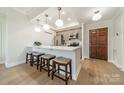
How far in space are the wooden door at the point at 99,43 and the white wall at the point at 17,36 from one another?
11.8 ft

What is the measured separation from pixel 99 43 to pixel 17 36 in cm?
435

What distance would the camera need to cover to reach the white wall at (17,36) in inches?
124

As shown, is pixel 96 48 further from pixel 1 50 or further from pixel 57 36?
pixel 1 50

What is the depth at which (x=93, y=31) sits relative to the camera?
4.61 m

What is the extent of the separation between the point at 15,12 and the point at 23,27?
0.70 m

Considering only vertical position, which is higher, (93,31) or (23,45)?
(93,31)

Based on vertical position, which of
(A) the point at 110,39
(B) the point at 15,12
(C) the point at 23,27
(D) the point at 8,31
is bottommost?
(A) the point at 110,39

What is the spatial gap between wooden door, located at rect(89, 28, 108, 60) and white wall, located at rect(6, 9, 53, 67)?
3582mm

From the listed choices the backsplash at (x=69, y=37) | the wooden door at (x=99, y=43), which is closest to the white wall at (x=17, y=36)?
the backsplash at (x=69, y=37)

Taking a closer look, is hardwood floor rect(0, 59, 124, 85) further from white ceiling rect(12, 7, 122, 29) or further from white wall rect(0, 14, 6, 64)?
white ceiling rect(12, 7, 122, 29)

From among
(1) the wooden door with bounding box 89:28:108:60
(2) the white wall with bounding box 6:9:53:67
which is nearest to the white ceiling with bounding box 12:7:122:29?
(2) the white wall with bounding box 6:9:53:67

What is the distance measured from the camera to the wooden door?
4.18 m

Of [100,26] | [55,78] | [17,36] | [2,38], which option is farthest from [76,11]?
[2,38]
